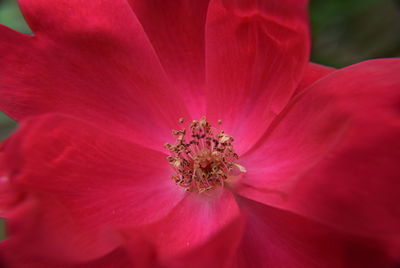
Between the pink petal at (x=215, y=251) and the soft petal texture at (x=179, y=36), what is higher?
the soft petal texture at (x=179, y=36)

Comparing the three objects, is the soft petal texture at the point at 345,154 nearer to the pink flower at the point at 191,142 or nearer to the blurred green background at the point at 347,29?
the pink flower at the point at 191,142

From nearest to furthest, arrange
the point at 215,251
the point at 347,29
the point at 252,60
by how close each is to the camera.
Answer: the point at 215,251
the point at 252,60
the point at 347,29

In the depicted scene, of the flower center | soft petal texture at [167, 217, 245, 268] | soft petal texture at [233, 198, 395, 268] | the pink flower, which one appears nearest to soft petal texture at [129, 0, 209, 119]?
the pink flower

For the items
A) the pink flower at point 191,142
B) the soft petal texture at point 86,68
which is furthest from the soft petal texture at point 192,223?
the soft petal texture at point 86,68

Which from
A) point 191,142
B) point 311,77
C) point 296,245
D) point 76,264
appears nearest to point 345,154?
point 296,245

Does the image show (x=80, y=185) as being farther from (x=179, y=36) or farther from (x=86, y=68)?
(x=179, y=36)

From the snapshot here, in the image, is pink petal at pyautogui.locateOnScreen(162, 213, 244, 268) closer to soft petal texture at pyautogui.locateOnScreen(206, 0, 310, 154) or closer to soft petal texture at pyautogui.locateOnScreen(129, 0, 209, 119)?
soft petal texture at pyautogui.locateOnScreen(206, 0, 310, 154)
